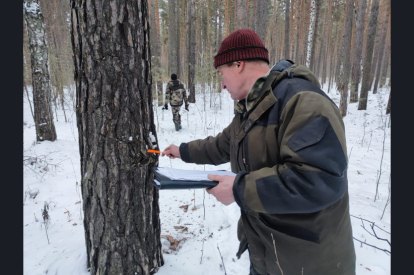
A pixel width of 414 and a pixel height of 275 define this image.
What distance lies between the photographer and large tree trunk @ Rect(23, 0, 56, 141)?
5.12 metres

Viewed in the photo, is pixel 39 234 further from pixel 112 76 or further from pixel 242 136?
pixel 242 136

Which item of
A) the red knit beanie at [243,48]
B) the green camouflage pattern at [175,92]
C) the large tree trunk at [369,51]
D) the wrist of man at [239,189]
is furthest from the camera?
the large tree trunk at [369,51]

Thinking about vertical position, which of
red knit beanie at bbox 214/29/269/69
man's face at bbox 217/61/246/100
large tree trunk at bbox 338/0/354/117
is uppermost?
large tree trunk at bbox 338/0/354/117

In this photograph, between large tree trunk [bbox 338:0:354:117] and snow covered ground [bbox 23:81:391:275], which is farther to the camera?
large tree trunk [bbox 338:0:354:117]

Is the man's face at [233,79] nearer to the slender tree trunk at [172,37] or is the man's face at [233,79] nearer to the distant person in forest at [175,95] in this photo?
the distant person in forest at [175,95]

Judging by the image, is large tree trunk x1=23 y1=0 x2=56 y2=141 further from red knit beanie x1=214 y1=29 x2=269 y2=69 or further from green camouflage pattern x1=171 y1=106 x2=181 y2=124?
red knit beanie x1=214 y1=29 x2=269 y2=69

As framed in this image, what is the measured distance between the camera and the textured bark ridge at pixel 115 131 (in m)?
1.51

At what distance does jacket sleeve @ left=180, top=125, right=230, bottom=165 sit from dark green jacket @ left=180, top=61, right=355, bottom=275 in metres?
0.36

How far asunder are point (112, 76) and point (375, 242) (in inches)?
126

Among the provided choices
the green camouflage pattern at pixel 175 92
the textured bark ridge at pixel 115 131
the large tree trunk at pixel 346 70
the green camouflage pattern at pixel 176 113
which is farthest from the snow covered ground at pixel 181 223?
the large tree trunk at pixel 346 70

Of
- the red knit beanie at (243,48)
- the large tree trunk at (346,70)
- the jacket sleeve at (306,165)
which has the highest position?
the large tree trunk at (346,70)

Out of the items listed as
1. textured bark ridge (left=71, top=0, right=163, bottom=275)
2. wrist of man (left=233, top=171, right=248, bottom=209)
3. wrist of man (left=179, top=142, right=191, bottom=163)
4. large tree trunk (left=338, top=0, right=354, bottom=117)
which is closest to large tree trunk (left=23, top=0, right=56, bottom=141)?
A: textured bark ridge (left=71, top=0, right=163, bottom=275)

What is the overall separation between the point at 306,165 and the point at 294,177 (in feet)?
0.24

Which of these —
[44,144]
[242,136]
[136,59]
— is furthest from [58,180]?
[242,136]
